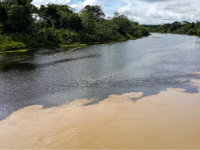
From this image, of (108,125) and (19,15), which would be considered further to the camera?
(19,15)

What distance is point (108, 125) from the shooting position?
12242mm

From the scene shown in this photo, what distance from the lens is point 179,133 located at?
37.2 ft

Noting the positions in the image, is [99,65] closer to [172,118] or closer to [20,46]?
[172,118]

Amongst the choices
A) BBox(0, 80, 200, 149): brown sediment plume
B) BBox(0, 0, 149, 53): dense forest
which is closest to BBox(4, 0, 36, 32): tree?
BBox(0, 0, 149, 53): dense forest

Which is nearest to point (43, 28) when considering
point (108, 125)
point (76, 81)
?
point (76, 81)

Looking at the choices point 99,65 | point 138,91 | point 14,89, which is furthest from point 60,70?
point 138,91

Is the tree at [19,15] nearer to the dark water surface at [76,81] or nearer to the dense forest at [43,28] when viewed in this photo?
the dense forest at [43,28]

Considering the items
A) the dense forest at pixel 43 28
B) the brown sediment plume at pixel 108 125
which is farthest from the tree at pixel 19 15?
the brown sediment plume at pixel 108 125

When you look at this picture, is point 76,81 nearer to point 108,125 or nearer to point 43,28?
point 108,125

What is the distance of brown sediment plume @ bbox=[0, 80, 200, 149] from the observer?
1044 centimetres

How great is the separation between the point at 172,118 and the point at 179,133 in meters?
1.92

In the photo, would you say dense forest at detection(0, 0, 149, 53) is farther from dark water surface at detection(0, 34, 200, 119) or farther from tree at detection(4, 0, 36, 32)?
dark water surface at detection(0, 34, 200, 119)

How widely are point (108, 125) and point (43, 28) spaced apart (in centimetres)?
5701

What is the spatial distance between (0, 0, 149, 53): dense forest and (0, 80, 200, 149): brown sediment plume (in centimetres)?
3953
